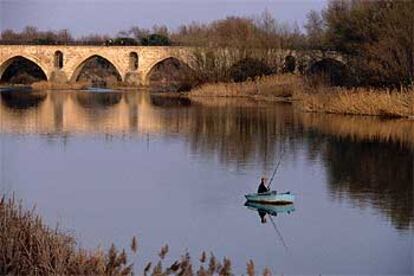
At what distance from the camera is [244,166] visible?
45.9ft

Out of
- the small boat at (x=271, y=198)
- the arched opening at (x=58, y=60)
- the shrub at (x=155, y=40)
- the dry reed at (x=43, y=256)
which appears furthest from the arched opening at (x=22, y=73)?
the dry reed at (x=43, y=256)

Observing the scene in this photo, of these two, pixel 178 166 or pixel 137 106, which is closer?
pixel 178 166

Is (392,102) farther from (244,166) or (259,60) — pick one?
(259,60)

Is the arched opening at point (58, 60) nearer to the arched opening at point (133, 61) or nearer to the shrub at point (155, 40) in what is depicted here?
the arched opening at point (133, 61)

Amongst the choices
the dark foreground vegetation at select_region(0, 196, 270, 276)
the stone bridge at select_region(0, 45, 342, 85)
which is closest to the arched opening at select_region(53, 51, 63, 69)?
the stone bridge at select_region(0, 45, 342, 85)

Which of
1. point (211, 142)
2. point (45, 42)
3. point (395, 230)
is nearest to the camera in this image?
point (395, 230)

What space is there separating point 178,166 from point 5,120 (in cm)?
1035

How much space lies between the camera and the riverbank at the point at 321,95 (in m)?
23.1

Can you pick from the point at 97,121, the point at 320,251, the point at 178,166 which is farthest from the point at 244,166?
the point at 97,121

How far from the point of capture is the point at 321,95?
27.2m

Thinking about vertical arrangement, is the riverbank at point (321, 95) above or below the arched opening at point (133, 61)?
below

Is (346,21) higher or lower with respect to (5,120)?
higher

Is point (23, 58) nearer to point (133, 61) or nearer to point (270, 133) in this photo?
point (133, 61)

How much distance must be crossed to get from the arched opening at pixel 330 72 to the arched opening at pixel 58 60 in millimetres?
25939
